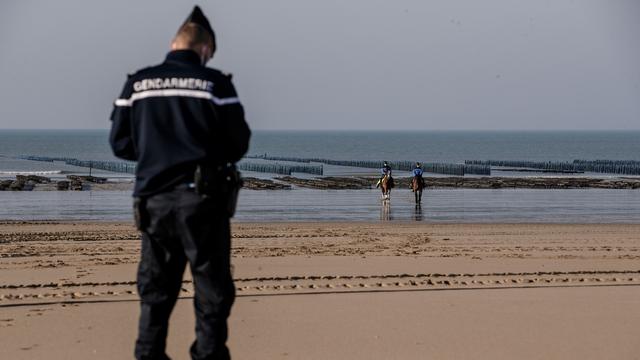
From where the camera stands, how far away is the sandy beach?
6965mm

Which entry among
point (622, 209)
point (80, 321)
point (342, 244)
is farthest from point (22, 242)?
point (622, 209)

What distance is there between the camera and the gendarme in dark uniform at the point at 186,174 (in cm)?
509

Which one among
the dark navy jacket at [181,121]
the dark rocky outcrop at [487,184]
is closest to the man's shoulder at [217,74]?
the dark navy jacket at [181,121]

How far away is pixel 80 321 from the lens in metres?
7.92

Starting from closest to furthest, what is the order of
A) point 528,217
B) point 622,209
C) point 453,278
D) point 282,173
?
point 453,278 → point 528,217 → point 622,209 → point 282,173

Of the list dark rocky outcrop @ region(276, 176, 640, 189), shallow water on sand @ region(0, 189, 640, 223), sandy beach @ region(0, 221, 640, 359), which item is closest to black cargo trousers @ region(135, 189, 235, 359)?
Answer: sandy beach @ region(0, 221, 640, 359)

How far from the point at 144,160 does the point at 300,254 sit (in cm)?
1087

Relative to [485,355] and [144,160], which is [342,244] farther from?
[144,160]

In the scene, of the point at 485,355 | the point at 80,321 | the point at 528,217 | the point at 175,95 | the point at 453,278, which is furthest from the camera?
the point at 528,217

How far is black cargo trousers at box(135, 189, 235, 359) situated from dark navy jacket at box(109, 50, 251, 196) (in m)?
0.14

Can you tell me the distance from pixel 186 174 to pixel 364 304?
4029 mm

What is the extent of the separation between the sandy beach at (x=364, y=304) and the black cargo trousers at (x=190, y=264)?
145cm

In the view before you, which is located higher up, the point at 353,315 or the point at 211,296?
the point at 211,296

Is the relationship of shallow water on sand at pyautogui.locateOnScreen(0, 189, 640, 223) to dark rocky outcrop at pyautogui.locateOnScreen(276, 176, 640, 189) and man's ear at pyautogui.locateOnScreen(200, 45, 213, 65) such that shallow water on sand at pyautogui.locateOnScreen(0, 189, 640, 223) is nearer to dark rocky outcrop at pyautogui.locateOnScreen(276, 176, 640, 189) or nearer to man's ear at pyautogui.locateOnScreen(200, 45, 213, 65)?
dark rocky outcrop at pyautogui.locateOnScreen(276, 176, 640, 189)
